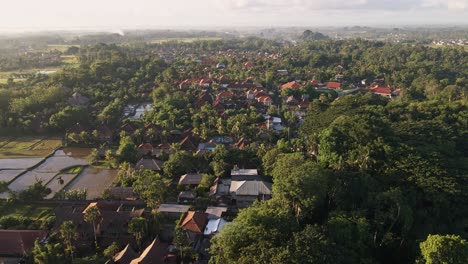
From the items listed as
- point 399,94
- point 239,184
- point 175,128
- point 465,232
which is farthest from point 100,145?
point 399,94

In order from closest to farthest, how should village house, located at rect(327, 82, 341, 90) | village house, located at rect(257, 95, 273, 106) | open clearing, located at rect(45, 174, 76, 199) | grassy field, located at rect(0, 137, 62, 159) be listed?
open clearing, located at rect(45, 174, 76, 199)
grassy field, located at rect(0, 137, 62, 159)
village house, located at rect(257, 95, 273, 106)
village house, located at rect(327, 82, 341, 90)

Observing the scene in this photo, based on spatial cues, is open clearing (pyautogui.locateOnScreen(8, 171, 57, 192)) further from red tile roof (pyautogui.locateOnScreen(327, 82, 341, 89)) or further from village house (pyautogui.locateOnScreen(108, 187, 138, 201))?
red tile roof (pyautogui.locateOnScreen(327, 82, 341, 89))

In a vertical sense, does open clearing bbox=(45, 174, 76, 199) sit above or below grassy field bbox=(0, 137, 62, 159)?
below

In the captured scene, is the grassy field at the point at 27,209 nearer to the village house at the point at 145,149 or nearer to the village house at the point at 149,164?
the village house at the point at 149,164

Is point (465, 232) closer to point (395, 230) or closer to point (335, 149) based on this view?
point (395, 230)

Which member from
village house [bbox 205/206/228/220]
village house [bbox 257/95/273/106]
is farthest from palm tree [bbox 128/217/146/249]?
village house [bbox 257/95/273/106]

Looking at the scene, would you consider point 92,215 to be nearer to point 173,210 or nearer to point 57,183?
point 173,210

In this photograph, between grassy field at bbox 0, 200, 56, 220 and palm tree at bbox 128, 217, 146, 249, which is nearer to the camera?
palm tree at bbox 128, 217, 146, 249
